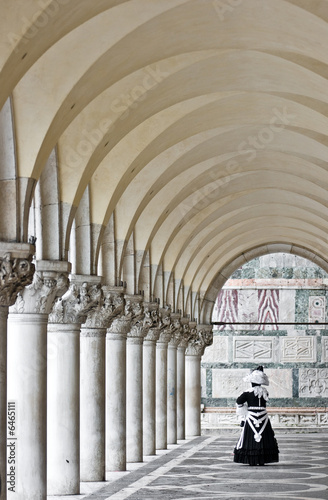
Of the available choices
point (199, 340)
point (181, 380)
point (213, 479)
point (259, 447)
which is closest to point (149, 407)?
point (259, 447)

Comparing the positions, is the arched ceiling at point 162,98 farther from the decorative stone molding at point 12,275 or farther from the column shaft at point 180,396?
the column shaft at point 180,396

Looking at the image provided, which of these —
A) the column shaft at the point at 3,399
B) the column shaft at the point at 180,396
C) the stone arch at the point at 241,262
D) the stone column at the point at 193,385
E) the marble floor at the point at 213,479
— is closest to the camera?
the column shaft at the point at 3,399

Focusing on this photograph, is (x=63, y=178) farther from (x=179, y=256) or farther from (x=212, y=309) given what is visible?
(x=212, y=309)

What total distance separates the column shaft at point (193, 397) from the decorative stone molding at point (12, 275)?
22594 mm

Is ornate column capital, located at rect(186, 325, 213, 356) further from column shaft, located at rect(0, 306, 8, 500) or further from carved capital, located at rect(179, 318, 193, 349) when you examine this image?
column shaft, located at rect(0, 306, 8, 500)

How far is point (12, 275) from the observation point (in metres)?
11.4

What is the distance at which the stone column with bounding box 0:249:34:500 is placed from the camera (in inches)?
441

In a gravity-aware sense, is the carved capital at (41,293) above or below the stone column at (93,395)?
above

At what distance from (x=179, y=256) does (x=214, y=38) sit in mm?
14517

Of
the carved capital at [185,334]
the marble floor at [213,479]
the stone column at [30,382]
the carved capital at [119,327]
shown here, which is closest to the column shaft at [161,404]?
the marble floor at [213,479]

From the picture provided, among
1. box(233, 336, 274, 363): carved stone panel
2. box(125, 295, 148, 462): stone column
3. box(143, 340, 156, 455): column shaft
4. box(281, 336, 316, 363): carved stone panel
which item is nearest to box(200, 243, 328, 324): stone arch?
box(281, 336, 316, 363): carved stone panel

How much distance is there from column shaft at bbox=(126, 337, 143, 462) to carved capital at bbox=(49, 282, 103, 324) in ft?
19.4

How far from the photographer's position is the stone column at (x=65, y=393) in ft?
52.2

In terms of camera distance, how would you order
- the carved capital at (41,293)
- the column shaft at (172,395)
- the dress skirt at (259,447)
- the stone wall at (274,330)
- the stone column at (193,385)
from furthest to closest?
the stone wall at (274,330), the stone column at (193,385), the column shaft at (172,395), the dress skirt at (259,447), the carved capital at (41,293)
